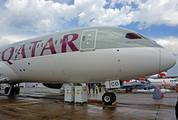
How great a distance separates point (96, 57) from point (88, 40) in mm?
1135

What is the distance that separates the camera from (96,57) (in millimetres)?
8188

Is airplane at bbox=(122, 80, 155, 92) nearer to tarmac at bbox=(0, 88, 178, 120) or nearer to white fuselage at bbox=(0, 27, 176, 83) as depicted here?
tarmac at bbox=(0, 88, 178, 120)

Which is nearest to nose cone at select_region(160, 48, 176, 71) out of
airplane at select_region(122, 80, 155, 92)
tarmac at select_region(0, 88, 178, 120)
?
tarmac at select_region(0, 88, 178, 120)

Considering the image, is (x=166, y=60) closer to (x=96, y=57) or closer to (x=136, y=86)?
(x=96, y=57)

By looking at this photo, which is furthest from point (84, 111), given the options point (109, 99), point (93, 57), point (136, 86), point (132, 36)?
point (136, 86)

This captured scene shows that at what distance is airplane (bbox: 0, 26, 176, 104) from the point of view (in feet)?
24.8

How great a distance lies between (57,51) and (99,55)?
2.79 m

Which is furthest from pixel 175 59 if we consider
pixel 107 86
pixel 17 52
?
pixel 17 52

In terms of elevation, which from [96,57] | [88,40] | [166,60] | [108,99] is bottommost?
[108,99]

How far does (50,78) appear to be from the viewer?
10.3 m

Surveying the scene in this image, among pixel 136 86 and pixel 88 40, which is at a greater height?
pixel 88 40

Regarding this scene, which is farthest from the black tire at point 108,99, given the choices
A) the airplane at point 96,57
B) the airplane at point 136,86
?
the airplane at point 136,86

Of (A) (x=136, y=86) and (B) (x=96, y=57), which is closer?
(B) (x=96, y=57)

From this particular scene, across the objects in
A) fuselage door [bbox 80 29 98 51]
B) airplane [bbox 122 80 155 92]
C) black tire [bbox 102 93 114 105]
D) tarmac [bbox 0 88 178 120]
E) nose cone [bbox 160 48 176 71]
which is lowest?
tarmac [bbox 0 88 178 120]
